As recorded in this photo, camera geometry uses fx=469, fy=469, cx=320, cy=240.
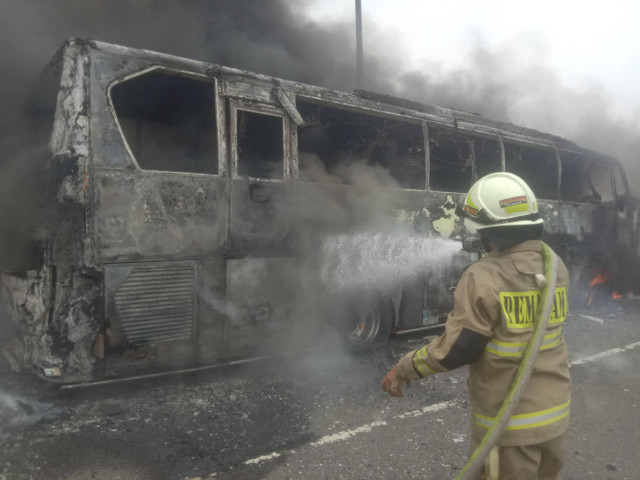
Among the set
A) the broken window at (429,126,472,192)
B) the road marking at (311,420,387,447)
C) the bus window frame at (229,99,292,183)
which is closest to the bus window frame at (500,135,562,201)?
the broken window at (429,126,472,192)

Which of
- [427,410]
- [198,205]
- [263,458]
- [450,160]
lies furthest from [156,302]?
[450,160]

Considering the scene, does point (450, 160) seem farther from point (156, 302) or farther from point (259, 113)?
point (156, 302)

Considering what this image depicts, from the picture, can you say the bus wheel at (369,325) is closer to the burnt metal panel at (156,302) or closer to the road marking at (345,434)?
the road marking at (345,434)

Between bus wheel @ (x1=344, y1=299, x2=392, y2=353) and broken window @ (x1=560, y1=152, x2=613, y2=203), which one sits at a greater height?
broken window @ (x1=560, y1=152, x2=613, y2=203)

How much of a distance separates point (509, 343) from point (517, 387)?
162 mm

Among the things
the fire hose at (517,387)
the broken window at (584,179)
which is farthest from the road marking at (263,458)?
the broken window at (584,179)

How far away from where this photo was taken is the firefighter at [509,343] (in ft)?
5.82

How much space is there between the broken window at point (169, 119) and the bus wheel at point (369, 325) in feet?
7.44

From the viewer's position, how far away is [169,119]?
16.5ft

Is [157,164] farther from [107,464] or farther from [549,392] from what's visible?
[549,392]

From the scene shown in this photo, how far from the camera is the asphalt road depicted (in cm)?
297

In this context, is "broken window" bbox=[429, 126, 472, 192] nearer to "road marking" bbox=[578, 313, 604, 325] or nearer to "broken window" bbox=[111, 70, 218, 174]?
"broken window" bbox=[111, 70, 218, 174]

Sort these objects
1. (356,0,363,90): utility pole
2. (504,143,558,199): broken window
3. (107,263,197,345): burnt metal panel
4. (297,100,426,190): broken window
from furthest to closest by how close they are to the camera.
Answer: (356,0,363,90): utility pole, (504,143,558,199): broken window, (297,100,426,190): broken window, (107,263,197,345): burnt metal panel

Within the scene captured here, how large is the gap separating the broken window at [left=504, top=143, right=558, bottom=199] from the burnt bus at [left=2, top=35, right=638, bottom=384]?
166 cm
